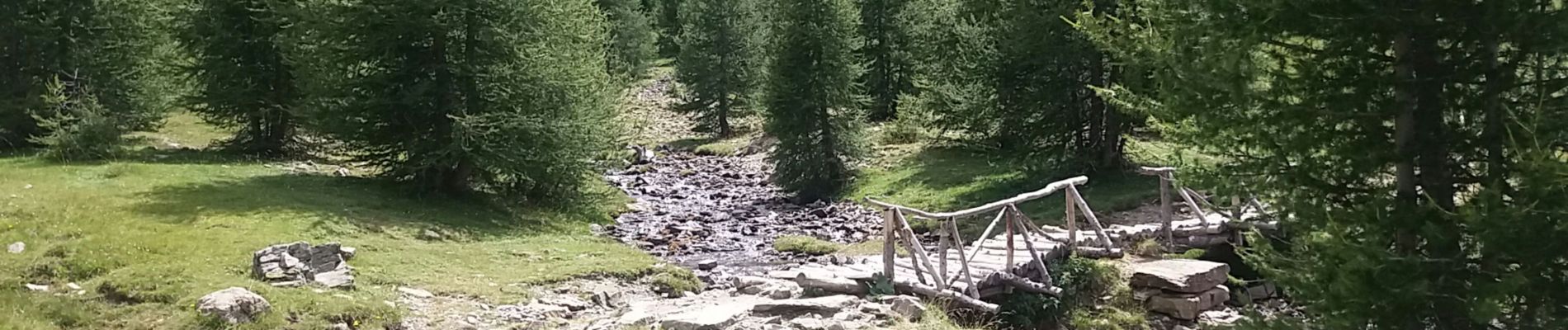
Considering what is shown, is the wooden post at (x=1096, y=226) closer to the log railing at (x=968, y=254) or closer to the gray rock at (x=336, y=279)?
the log railing at (x=968, y=254)

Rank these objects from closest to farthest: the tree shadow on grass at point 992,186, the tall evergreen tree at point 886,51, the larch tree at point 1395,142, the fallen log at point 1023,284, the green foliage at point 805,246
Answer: the larch tree at point 1395,142, the fallen log at point 1023,284, the green foliage at point 805,246, the tree shadow on grass at point 992,186, the tall evergreen tree at point 886,51

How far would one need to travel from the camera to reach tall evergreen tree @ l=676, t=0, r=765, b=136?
44.8 meters

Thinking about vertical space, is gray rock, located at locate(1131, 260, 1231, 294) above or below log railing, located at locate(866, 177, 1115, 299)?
below

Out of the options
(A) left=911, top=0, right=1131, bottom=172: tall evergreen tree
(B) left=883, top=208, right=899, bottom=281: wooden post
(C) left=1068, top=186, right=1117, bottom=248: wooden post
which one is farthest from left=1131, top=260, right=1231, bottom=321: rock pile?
(A) left=911, top=0, right=1131, bottom=172: tall evergreen tree

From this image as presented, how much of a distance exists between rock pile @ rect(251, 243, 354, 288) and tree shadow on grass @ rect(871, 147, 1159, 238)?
39.3 feet

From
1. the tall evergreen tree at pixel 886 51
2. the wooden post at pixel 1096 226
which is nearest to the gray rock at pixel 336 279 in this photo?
the wooden post at pixel 1096 226

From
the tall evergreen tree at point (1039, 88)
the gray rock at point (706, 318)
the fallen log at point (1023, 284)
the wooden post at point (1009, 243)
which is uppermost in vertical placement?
the tall evergreen tree at point (1039, 88)

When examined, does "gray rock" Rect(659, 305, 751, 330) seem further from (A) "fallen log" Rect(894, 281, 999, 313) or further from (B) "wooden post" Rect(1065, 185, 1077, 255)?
(B) "wooden post" Rect(1065, 185, 1077, 255)

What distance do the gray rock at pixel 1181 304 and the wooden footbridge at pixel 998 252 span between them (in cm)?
111

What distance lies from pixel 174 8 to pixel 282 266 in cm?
1982

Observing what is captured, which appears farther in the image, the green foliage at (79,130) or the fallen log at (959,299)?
the green foliage at (79,130)

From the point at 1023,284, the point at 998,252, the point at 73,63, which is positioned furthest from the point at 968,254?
the point at 73,63

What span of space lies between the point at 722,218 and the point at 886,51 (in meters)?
18.4

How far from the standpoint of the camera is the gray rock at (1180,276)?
1580 centimetres
